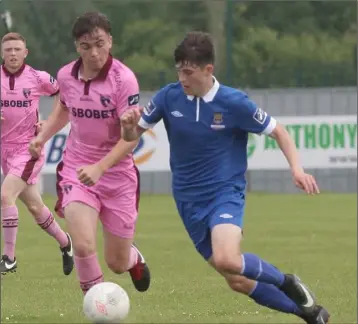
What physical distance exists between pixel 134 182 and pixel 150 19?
16.5 m

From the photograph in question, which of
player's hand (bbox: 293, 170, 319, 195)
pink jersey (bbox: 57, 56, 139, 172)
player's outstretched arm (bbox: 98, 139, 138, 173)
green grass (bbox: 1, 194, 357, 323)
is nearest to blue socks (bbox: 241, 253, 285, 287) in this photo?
player's hand (bbox: 293, 170, 319, 195)

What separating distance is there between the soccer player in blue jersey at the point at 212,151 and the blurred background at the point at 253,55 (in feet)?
46.5

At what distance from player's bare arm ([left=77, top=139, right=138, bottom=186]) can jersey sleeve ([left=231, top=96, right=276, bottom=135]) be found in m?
0.71

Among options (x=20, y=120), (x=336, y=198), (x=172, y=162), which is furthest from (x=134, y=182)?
(x=336, y=198)

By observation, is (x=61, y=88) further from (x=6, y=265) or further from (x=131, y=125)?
(x=6, y=265)

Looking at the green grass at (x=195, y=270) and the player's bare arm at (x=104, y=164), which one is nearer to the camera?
the player's bare arm at (x=104, y=164)

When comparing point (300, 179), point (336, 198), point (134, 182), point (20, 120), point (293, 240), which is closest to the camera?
point (300, 179)

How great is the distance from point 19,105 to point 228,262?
4.40m

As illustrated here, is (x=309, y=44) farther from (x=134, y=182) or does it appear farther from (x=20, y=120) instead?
(x=134, y=182)

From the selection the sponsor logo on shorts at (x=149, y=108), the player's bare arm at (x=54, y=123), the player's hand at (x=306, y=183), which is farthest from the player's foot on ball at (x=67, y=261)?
the player's hand at (x=306, y=183)

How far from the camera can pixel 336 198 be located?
2214 centimetres

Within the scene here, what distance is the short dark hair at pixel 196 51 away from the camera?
7449mm

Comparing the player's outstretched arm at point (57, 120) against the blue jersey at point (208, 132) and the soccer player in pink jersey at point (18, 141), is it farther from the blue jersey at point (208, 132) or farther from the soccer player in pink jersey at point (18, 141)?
the soccer player in pink jersey at point (18, 141)

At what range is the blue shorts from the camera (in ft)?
24.7
